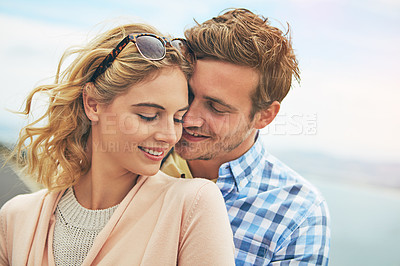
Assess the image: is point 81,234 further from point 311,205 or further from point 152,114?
point 311,205

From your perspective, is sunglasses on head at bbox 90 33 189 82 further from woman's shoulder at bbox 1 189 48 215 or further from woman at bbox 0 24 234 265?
woman's shoulder at bbox 1 189 48 215

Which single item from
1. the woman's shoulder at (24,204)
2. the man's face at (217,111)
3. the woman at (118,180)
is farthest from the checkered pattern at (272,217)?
the woman's shoulder at (24,204)

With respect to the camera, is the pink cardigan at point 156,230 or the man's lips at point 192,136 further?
the man's lips at point 192,136

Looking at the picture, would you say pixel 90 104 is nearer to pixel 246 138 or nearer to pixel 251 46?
pixel 251 46

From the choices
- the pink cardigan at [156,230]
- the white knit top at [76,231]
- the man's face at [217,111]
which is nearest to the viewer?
the pink cardigan at [156,230]

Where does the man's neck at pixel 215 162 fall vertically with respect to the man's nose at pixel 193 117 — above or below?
below

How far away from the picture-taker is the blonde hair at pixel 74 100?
1.17 meters

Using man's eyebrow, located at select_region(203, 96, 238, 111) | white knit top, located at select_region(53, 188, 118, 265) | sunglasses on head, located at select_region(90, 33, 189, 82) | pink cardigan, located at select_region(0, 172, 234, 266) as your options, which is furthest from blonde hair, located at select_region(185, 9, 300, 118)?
white knit top, located at select_region(53, 188, 118, 265)

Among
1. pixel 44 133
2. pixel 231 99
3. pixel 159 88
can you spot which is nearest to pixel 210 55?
pixel 231 99

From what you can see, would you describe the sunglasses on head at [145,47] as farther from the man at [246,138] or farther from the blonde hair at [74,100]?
the man at [246,138]

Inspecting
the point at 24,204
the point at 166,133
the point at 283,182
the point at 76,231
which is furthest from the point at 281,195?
the point at 24,204

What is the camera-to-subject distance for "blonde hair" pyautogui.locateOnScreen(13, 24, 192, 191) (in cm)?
117

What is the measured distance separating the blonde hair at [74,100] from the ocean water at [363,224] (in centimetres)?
225

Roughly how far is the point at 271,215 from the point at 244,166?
0.23 meters
